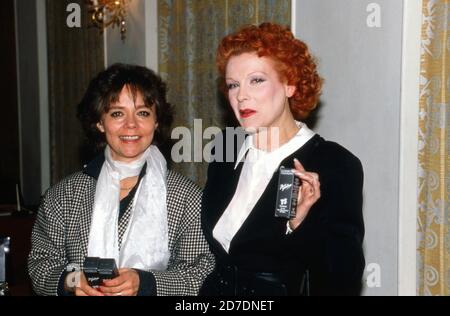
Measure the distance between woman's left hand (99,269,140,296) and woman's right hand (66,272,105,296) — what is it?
0.11ft

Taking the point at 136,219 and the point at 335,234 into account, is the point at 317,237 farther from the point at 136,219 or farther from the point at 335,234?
the point at 136,219

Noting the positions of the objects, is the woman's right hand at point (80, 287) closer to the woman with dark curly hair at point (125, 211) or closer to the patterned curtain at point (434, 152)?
the woman with dark curly hair at point (125, 211)

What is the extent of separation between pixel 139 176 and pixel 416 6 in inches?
60.5

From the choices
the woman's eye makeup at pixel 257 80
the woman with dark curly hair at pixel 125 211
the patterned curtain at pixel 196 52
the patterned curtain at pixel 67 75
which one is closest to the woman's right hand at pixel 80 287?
the woman with dark curly hair at pixel 125 211

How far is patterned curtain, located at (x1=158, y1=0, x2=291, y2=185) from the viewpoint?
158 inches

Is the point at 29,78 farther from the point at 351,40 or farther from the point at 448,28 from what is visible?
the point at 448,28

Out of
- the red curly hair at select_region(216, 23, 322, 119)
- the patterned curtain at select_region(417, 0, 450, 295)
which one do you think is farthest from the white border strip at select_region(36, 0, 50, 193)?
the red curly hair at select_region(216, 23, 322, 119)

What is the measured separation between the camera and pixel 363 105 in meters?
3.06

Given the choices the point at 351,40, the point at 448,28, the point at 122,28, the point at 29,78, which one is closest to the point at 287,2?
the point at 351,40

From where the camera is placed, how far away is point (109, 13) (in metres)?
5.32

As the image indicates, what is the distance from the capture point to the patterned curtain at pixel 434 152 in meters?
2.61

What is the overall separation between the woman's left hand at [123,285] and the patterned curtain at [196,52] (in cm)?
227

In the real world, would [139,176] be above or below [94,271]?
above

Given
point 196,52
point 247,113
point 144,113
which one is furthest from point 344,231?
point 196,52
